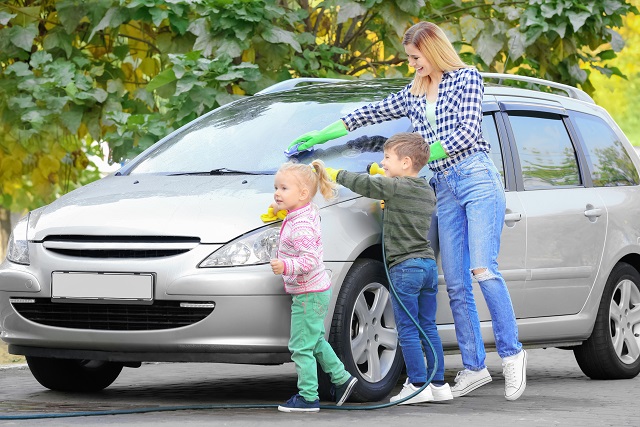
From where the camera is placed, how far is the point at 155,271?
654 cm

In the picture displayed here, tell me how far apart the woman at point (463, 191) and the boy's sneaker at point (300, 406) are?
1017mm

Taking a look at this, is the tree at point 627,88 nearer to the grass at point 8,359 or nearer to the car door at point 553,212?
the grass at point 8,359

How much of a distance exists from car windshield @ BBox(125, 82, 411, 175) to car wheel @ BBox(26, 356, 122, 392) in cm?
106

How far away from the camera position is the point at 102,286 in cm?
665

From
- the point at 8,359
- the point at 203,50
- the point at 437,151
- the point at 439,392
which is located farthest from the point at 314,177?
the point at 8,359

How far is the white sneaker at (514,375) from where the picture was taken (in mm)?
7332

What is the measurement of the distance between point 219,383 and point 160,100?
3117mm

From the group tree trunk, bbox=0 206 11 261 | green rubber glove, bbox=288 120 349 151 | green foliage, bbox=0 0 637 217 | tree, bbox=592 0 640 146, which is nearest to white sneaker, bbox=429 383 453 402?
green rubber glove, bbox=288 120 349 151

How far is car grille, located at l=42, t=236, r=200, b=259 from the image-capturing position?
21.6 feet

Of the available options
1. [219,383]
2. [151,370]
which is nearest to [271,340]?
[219,383]

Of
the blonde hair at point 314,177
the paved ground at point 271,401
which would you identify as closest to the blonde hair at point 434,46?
the blonde hair at point 314,177

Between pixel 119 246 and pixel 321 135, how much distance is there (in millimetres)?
1251

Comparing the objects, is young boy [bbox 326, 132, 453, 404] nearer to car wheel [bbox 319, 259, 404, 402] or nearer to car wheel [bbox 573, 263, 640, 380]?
car wheel [bbox 319, 259, 404, 402]

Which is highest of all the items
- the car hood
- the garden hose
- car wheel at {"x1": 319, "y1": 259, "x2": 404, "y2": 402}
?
the car hood
